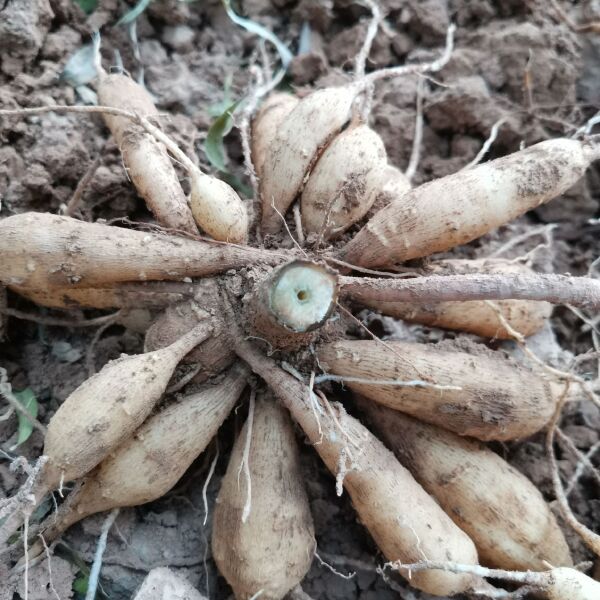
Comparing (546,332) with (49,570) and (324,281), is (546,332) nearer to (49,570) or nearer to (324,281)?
(324,281)

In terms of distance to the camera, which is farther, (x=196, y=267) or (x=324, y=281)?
(x=196, y=267)

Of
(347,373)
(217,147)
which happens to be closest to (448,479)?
(347,373)

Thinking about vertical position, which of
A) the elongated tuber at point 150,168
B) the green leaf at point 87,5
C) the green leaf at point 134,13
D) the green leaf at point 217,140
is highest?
the green leaf at point 87,5

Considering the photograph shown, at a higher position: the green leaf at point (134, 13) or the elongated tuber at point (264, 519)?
the green leaf at point (134, 13)

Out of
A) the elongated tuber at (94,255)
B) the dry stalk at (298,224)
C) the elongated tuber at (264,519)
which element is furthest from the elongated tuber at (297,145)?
the elongated tuber at (264,519)

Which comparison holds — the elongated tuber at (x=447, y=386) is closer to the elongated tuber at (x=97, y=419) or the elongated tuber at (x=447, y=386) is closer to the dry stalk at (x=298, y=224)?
the dry stalk at (x=298, y=224)

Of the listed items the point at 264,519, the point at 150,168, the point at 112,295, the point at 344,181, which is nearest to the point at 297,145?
the point at 344,181
